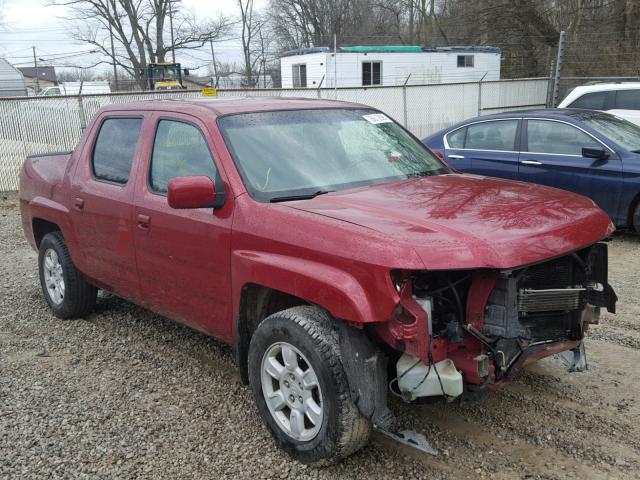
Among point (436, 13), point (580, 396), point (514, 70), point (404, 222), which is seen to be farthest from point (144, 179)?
point (436, 13)

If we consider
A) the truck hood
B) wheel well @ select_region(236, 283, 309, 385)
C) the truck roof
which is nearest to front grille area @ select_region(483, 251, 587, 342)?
the truck hood

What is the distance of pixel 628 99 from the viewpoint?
10.1 m

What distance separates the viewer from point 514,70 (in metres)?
28.9

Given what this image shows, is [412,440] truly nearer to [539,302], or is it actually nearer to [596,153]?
[539,302]

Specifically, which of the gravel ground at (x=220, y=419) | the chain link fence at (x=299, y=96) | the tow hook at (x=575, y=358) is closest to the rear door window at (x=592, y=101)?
the chain link fence at (x=299, y=96)

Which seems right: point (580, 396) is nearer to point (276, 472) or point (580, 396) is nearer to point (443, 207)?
point (443, 207)

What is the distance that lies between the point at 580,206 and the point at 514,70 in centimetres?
2755

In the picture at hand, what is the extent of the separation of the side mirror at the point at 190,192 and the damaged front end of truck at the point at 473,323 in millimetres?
1179

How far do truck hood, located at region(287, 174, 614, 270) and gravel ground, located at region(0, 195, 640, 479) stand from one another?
1078mm

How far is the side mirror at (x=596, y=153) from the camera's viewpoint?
736cm

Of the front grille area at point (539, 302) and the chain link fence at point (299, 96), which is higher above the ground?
the chain link fence at point (299, 96)

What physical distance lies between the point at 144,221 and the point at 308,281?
5.23 ft

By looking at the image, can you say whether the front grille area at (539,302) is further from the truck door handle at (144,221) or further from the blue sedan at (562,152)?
the blue sedan at (562,152)

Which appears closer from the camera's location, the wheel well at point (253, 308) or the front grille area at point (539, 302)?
the front grille area at point (539, 302)
